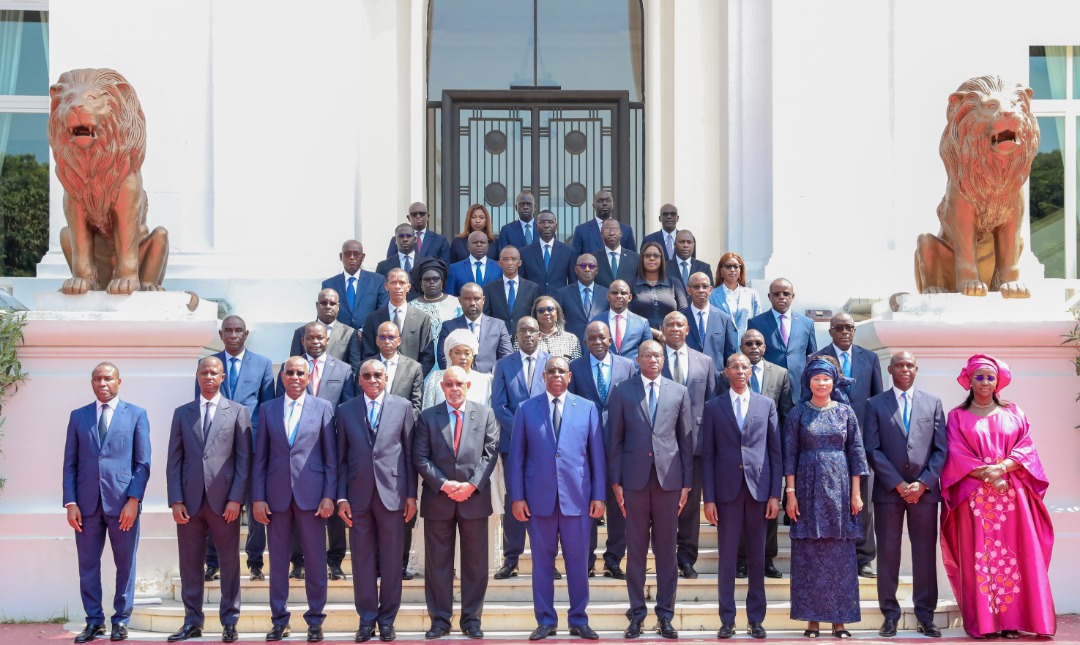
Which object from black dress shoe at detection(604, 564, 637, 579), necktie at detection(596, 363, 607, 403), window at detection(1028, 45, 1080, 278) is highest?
window at detection(1028, 45, 1080, 278)

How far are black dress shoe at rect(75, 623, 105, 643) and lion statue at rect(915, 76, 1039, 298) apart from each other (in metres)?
6.30

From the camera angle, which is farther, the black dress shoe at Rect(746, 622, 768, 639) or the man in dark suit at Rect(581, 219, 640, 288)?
the man in dark suit at Rect(581, 219, 640, 288)

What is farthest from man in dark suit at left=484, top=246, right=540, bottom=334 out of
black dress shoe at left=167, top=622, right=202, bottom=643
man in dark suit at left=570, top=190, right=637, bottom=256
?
black dress shoe at left=167, top=622, right=202, bottom=643

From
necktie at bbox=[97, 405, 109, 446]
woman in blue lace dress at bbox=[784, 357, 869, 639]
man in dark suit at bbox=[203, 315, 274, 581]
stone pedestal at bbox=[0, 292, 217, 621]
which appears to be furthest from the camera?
stone pedestal at bbox=[0, 292, 217, 621]

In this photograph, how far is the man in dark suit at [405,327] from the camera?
1027cm

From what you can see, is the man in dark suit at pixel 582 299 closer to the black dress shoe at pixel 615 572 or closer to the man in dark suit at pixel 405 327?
the man in dark suit at pixel 405 327

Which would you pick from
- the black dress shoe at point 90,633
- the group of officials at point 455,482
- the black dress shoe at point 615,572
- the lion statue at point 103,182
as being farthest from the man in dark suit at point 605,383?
the lion statue at point 103,182

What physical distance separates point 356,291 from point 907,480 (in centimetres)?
427

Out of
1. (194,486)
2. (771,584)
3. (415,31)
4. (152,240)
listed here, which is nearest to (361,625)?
(194,486)

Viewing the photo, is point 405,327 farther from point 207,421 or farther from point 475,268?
point 207,421

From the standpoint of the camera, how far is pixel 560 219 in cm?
1466

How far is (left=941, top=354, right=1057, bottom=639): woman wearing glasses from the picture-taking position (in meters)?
9.07

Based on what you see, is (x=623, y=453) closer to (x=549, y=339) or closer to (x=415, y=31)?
(x=549, y=339)

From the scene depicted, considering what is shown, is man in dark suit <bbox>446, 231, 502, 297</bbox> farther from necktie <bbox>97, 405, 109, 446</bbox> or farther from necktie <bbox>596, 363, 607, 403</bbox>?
necktie <bbox>97, 405, 109, 446</bbox>
